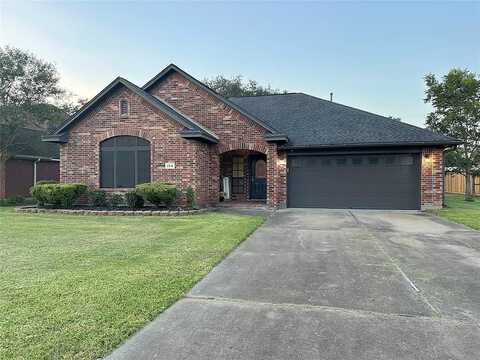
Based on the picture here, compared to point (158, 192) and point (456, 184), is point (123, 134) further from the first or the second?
point (456, 184)

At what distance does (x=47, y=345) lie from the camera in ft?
8.26

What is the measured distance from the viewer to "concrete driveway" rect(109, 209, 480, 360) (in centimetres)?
258

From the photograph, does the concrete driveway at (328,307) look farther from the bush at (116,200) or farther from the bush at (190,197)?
the bush at (116,200)

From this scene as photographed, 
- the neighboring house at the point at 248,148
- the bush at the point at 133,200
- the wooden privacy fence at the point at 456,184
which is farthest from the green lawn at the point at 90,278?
the wooden privacy fence at the point at 456,184

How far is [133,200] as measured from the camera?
11664 mm

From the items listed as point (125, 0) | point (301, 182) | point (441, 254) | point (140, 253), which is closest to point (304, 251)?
point (441, 254)

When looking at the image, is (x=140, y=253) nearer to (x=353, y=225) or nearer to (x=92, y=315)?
(x=92, y=315)

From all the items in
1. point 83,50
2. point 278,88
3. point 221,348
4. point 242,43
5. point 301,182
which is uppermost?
point 278,88

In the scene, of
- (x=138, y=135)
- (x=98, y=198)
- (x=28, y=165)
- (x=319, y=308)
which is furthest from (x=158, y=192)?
(x=28, y=165)

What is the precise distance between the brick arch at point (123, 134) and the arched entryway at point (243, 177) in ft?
15.4

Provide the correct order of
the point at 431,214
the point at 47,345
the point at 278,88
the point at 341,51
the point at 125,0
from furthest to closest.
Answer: the point at 278,88 → the point at 341,51 → the point at 125,0 → the point at 431,214 → the point at 47,345

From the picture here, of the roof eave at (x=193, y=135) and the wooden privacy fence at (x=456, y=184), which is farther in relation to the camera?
the wooden privacy fence at (x=456, y=184)

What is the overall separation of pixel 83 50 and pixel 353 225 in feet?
50.0

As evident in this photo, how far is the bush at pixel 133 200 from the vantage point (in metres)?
11.6
